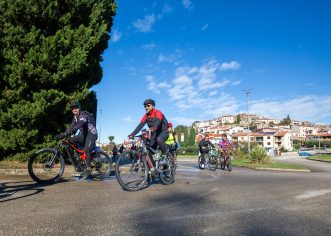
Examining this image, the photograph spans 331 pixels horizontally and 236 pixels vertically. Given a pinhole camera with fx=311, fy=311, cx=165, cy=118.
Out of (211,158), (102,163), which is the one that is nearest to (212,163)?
(211,158)

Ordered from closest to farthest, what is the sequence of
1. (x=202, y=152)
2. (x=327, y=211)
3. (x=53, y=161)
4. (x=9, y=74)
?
1. (x=327, y=211)
2. (x=53, y=161)
3. (x=9, y=74)
4. (x=202, y=152)

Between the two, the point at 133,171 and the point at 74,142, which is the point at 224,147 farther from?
the point at 74,142

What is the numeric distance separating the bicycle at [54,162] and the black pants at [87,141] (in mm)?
129

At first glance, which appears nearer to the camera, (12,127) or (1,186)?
(1,186)

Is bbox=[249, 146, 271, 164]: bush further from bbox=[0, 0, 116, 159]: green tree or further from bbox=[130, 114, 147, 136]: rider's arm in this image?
bbox=[130, 114, 147, 136]: rider's arm

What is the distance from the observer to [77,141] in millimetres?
7621

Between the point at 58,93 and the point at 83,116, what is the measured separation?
2613mm

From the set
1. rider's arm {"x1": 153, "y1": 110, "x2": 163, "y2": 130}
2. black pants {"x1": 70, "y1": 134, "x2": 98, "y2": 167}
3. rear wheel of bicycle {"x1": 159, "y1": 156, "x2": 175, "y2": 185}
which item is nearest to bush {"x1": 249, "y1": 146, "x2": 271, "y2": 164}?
rear wheel of bicycle {"x1": 159, "y1": 156, "x2": 175, "y2": 185}

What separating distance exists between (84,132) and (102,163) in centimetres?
99

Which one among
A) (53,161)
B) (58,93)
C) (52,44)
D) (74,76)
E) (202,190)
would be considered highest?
(52,44)

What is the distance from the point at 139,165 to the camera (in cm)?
688

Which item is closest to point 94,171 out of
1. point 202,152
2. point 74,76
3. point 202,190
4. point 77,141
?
point 77,141

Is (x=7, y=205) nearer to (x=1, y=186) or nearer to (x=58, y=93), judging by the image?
(x=1, y=186)

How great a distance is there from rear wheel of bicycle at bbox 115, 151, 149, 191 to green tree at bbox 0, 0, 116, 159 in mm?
3856
